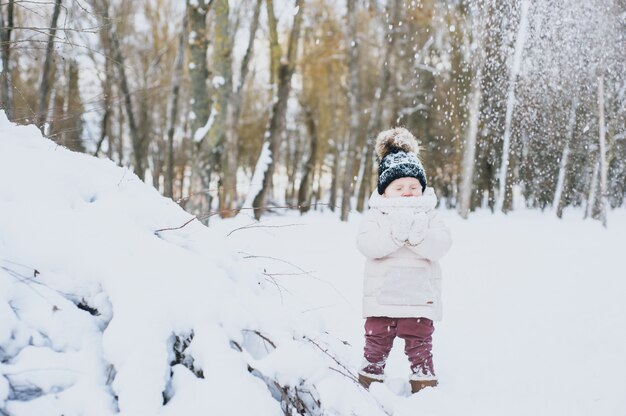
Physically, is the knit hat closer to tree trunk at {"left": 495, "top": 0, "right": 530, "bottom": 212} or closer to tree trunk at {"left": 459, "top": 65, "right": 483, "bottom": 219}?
tree trunk at {"left": 495, "top": 0, "right": 530, "bottom": 212}

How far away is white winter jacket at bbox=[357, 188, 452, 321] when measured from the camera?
2.59 metres

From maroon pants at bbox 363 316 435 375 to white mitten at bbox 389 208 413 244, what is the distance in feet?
1.54

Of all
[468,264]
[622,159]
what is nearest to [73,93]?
[468,264]

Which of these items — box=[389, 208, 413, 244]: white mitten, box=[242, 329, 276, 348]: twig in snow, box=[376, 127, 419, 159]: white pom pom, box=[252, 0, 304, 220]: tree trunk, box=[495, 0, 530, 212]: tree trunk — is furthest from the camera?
box=[495, 0, 530, 212]: tree trunk

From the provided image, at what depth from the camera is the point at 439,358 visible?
319cm

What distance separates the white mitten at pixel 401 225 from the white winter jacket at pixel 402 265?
0.03 meters

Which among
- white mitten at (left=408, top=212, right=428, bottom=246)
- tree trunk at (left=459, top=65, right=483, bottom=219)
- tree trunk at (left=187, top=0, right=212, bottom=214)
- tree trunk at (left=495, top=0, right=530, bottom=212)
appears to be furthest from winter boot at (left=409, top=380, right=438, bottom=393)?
tree trunk at (left=459, top=65, right=483, bottom=219)

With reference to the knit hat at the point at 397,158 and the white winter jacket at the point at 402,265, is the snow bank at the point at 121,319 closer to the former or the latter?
the white winter jacket at the point at 402,265

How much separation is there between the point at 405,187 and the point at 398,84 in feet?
54.2

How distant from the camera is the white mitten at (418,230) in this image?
2.52m

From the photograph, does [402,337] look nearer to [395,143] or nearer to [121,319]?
[395,143]

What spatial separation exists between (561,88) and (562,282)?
821cm

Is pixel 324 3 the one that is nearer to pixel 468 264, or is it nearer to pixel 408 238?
pixel 468 264

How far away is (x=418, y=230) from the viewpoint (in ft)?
A: 8.26
